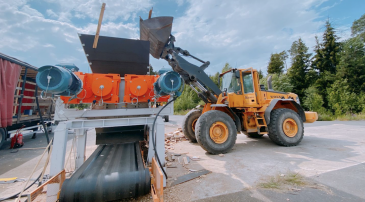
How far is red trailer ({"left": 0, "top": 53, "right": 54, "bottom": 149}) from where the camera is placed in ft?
16.7

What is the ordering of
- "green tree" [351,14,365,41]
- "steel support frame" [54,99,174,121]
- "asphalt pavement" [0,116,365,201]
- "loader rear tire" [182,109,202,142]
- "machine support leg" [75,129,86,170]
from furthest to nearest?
1. "green tree" [351,14,365,41]
2. "loader rear tire" [182,109,202,142]
3. "machine support leg" [75,129,86,170]
4. "steel support frame" [54,99,174,121]
5. "asphalt pavement" [0,116,365,201]

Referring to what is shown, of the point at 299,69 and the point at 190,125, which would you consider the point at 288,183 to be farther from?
the point at 299,69

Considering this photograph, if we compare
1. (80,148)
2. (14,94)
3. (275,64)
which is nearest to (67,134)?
(80,148)

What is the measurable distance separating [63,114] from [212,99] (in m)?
4.09

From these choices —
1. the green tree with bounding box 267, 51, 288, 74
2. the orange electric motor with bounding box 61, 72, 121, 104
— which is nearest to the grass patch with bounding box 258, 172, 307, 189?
the orange electric motor with bounding box 61, 72, 121, 104

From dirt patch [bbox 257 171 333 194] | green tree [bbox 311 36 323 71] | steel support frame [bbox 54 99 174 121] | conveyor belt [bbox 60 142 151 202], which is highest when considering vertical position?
green tree [bbox 311 36 323 71]

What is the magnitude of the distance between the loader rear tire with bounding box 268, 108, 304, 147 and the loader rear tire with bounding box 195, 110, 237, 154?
1.38 metres

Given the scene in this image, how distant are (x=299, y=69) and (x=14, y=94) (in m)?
30.2

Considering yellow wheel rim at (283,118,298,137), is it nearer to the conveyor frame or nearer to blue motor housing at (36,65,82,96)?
the conveyor frame

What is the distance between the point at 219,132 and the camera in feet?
14.5

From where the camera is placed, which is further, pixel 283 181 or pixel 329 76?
pixel 329 76

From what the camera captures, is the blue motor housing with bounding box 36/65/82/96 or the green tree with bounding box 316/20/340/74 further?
the green tree with bounding box 316/20/340/74

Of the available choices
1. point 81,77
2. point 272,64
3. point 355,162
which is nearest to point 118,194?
point 81,77

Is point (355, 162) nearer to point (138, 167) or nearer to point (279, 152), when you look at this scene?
point (279, 152)
